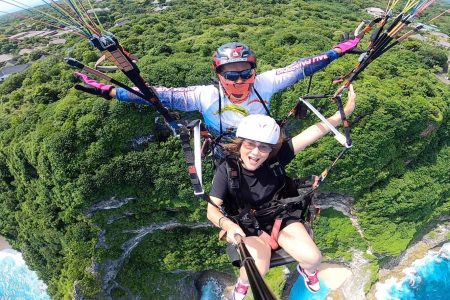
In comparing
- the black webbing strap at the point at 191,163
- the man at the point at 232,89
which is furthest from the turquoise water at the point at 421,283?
the black webbing strap at the point at 191,163

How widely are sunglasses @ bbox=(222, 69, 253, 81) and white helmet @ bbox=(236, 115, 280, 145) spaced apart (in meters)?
1.18

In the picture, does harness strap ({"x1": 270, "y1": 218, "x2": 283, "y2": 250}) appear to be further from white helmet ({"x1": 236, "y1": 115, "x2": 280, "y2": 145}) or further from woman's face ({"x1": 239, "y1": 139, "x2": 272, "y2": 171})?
white helmet ({"x1": 236, "y1": 115, "x2": 280, "y2": 145})

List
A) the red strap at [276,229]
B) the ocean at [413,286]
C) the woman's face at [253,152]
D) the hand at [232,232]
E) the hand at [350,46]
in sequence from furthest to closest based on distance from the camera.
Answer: the ocean at [413,286] → the hand at [350,46] → the red strap at [276,229] → the woman's face at [253,152] → the hand at [232,232]

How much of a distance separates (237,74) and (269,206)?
2207 millimetres

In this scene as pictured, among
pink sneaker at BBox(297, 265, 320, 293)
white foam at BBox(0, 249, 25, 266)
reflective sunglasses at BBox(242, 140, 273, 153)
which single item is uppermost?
reflective sunglasses at BBox(242, 140, 273, 153)

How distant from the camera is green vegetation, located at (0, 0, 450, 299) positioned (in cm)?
1570

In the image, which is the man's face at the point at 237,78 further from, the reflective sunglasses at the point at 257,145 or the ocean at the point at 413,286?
the ocean at the point at 413,286

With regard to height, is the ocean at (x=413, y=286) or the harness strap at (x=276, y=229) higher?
the harness strap at (x=276, y=229)

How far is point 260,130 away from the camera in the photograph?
180 inches

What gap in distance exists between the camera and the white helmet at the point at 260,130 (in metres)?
4.55

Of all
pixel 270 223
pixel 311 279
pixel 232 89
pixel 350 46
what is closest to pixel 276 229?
A: pixel 270 223

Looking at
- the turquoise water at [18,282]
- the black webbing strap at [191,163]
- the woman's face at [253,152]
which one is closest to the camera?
the woman's face at [253,152]

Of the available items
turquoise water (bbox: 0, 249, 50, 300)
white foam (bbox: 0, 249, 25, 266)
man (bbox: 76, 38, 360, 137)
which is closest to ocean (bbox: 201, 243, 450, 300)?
turquoise water (bbox: 0, 249, 50, 300)

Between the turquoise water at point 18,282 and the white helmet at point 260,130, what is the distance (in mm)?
25106
